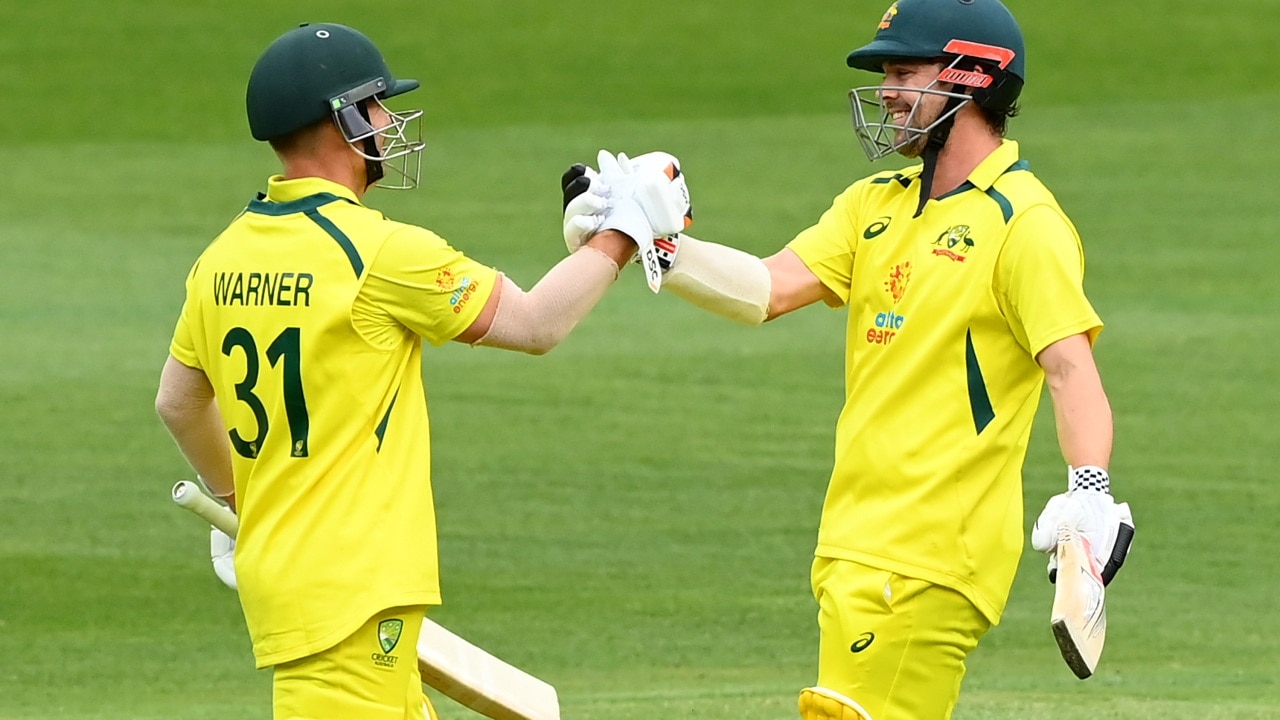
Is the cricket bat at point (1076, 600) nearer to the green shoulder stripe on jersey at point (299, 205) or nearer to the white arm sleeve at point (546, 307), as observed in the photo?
the white arm sleeve at point (546, 307)

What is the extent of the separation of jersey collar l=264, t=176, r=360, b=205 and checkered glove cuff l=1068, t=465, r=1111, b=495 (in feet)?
5.48

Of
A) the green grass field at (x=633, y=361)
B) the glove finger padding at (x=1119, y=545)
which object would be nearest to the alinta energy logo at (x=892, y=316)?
the glove finger padding at (x=1119, y=545)

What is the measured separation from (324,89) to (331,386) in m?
0.67

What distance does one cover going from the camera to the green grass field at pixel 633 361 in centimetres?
955

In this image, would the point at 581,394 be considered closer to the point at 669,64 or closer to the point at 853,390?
the point at 853,390

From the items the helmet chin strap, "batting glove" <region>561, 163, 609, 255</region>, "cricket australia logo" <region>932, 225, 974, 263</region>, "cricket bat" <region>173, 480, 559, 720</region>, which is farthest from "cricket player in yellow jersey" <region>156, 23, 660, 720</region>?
the helmet chin strap

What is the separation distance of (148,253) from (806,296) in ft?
47.2

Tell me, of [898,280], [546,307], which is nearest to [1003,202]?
[898,280]

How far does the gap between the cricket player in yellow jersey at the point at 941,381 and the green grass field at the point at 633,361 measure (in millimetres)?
2788

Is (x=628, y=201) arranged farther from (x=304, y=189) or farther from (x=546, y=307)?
(x=304, y=189)

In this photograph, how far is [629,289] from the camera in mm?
17875

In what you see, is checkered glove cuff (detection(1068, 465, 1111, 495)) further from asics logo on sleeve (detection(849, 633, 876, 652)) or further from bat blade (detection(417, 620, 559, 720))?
bat blade (detection(417, 620, 559, 720))

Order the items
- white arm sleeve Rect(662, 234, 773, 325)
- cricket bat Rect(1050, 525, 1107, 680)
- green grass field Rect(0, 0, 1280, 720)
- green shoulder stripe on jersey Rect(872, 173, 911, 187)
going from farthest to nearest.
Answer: green grass field Rect(0, 0, 1280, 720) → white arm sleeve Rect(662, 234, 773, 325) → green shoulder stripe on jersey Rect(872, 173, 911, 187) → cricket bat Rect(1050, 525, 1107, 680)

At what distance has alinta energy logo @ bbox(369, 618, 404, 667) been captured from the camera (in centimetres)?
458
